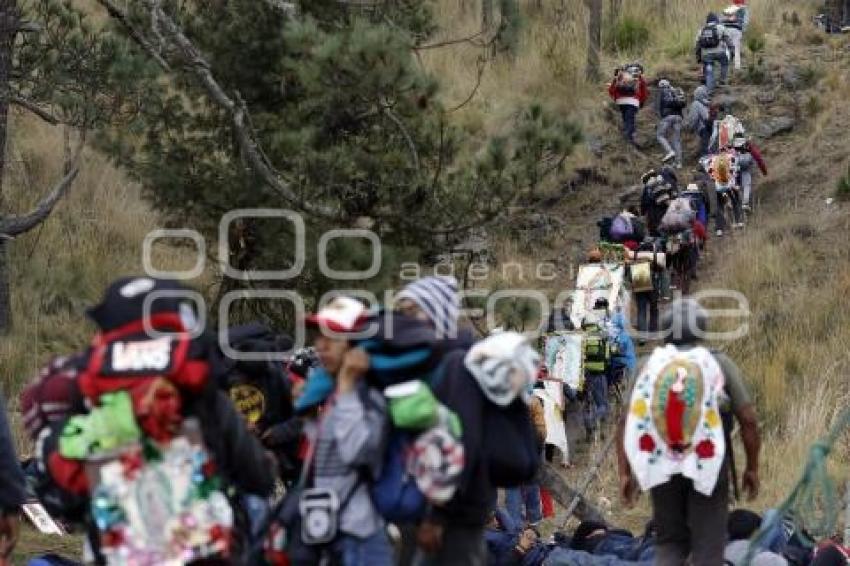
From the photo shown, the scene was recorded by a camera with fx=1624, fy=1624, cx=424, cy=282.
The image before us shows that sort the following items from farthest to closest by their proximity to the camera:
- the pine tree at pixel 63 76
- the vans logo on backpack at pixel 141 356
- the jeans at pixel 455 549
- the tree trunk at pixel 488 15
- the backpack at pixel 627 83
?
the backpack at pixel 627 83
the pine tree at pixel 63 76
the tree trunk at pixel 488 15
the jeans at pixel 455 549
the vans logo on backpack at pixel 141 356

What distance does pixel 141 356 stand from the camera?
463 centimetres

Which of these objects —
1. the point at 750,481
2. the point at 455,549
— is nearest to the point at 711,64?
the point at 750,481

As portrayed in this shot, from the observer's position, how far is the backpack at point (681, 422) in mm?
6488

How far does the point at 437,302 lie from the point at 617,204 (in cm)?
1782

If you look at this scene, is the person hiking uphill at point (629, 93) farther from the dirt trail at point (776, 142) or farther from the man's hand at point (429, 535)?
the man's hand at point (429, 535)

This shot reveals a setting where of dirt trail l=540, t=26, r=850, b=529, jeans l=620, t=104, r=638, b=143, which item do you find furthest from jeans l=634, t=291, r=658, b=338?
jeans l=620, t=104, r=638, b=143

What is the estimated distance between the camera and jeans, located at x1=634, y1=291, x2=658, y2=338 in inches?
666

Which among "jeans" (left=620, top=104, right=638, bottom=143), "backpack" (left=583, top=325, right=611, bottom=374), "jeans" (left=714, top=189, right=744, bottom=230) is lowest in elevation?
"backpack" (left=583, top=325, right=611, bottom=374)

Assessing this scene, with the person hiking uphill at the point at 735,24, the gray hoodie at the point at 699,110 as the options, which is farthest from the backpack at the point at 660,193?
the person hiking uphill at the point at 735,24

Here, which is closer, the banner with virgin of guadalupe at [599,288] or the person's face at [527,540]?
the person's face at [527,540]

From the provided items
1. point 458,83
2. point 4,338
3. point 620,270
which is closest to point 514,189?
point 620,270

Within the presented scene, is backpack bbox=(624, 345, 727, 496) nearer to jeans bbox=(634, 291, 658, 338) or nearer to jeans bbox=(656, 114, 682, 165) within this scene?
jeans bbox=(634, 291, 658, 338)

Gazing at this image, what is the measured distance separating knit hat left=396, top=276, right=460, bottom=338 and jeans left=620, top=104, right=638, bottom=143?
1913 centimetres

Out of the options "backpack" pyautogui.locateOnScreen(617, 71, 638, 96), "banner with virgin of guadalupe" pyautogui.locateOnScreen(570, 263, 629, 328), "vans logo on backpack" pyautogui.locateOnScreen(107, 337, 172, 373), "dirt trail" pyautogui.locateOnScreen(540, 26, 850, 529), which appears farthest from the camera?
"backpack" pyautogui.locateOnScreen(617, 71, 638, 96)
